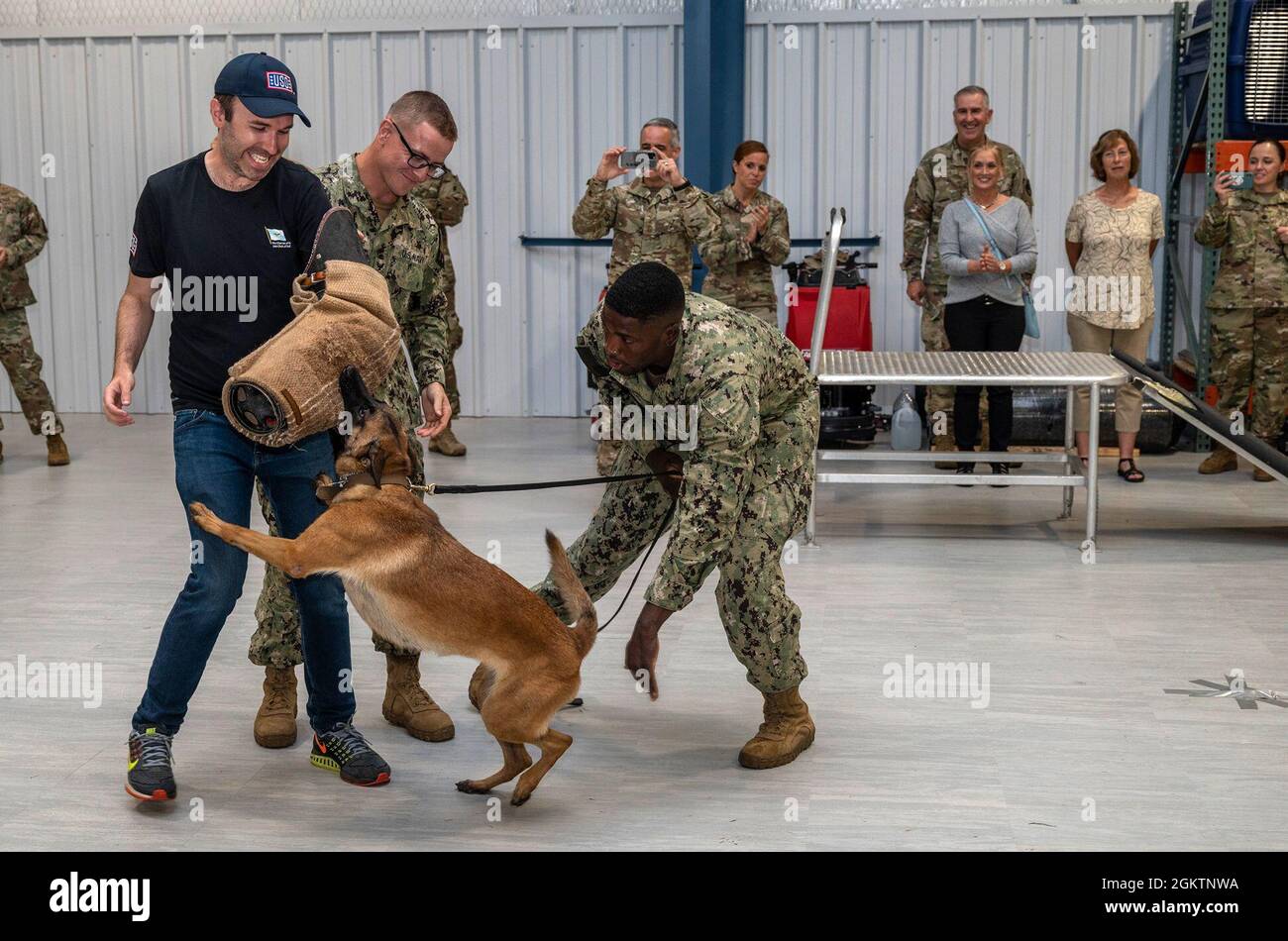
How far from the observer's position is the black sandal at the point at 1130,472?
295 inches

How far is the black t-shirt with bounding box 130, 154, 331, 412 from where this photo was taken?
3.23 metres

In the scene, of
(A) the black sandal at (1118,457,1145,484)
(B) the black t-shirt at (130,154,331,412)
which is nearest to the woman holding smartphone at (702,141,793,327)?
(A) the black sandal at (1118,457,1145,484)

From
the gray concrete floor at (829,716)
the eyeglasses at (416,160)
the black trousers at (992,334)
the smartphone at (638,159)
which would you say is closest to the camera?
the gray concrete floor at (829,716)

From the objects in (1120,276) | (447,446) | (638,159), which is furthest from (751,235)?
(447,446)

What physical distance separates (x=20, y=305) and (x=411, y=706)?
5.39m

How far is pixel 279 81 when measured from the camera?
10.5 ft

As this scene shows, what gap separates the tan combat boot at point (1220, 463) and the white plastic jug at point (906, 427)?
157cm

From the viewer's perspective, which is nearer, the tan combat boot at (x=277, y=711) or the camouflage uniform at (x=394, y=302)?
the camouflage uniform at (x=394, y=302)

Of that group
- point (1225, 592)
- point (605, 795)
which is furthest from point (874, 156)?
point (605, 795)

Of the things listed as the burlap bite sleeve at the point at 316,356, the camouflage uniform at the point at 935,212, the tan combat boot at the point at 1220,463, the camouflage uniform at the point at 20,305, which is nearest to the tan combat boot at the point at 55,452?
the camouflage uniform at the point at 20,305

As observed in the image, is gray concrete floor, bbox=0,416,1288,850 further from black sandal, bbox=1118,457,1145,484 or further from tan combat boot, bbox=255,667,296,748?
black sandal, bbox=1118,457,1145,484

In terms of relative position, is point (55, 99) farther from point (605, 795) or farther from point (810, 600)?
point (605, 795)

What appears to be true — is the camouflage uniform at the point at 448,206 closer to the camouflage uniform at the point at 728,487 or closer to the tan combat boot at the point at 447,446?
the tan combat boot at the point at 447,446

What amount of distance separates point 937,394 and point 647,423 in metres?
4.55
